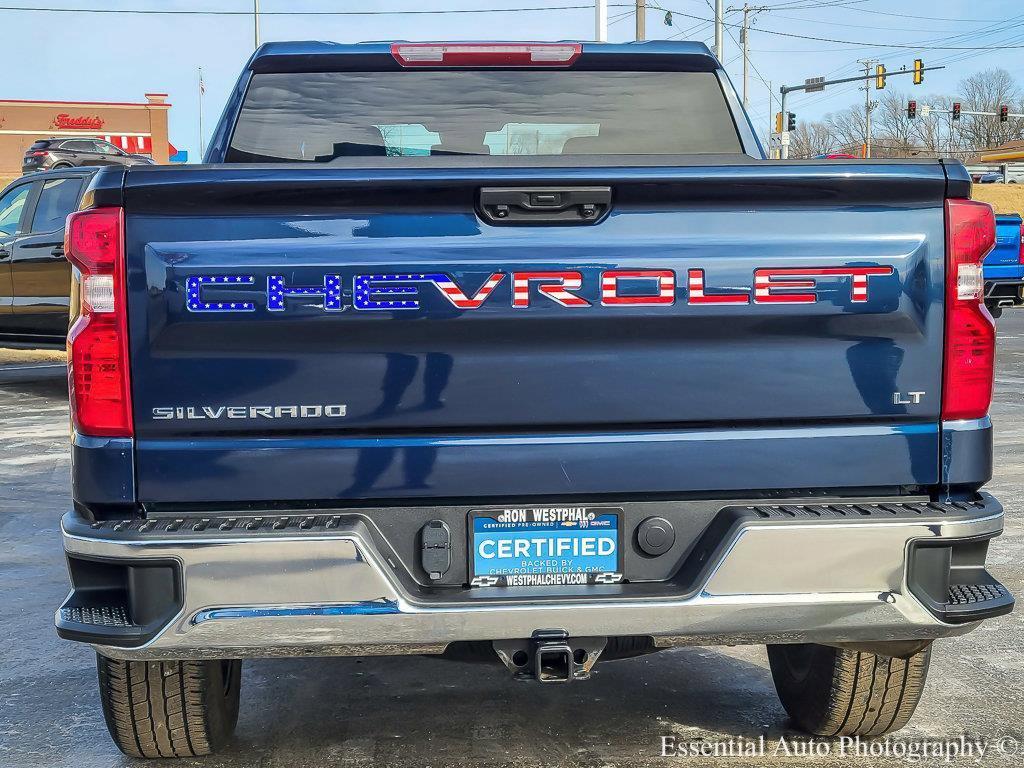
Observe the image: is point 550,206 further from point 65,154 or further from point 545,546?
point 65,154

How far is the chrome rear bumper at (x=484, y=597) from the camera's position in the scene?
269 cm

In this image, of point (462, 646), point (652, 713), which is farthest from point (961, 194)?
point (652, 713)

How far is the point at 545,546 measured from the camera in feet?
9.36

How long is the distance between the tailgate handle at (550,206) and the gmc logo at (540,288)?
0.13 metres

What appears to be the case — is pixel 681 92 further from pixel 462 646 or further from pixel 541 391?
pixel 462 646

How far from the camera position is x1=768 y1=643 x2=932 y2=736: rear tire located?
3416mm

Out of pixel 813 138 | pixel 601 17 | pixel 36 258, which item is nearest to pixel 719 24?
pixel 601 17

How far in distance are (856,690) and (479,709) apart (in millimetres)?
1202

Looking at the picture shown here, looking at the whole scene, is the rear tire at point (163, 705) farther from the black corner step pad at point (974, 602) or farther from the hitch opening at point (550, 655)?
the black corner step pad at point (974, 602)

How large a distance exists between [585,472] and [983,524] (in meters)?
0.97

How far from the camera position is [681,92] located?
4324 mm

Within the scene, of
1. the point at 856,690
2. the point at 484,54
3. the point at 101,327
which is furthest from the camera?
the point at 484,54

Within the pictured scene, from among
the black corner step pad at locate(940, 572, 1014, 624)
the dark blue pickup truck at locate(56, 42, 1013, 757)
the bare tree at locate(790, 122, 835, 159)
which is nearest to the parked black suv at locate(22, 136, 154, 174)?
the dark blue pickup truck at locate(56, 42, 1013, 757)

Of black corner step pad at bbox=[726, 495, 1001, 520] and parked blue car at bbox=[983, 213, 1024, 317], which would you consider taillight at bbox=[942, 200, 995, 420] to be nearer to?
black corner step pad at bbox=[726, 495, 1001, 520]
